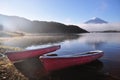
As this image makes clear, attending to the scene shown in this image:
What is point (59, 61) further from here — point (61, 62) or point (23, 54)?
point (23, 54)

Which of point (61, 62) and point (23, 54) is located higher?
point (23, 54)

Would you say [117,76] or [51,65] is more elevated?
[51,65]

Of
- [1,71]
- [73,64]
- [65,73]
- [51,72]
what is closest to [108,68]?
[73,64]

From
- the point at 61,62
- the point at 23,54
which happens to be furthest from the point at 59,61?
the point at 23,54

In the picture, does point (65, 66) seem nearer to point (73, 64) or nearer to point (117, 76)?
point (73, 64)

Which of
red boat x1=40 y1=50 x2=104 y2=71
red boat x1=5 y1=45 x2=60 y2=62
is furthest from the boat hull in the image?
red boat x1=5 y1=45 x2=60 y2=62

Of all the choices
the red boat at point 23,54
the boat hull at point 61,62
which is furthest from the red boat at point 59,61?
the red boat at point 23,54

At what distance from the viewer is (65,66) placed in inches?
571

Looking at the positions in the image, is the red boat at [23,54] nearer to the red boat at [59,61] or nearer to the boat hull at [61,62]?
the red boat at [59,61]

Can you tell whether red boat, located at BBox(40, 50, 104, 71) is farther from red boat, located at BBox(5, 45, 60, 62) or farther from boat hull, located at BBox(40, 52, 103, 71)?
red boat, located at BBox(5, 45, 60, 62)

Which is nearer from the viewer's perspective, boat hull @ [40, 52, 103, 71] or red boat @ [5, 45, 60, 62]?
boat hull @ [40, 52, 103, 71]

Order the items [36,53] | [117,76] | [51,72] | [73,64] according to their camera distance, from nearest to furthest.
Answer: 1. [117,76]
2. [51,72]
3. [73,64]
4. [36,53]

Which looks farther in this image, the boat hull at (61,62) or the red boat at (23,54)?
the red boat at (23,54)

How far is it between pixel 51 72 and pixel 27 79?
2768mm
